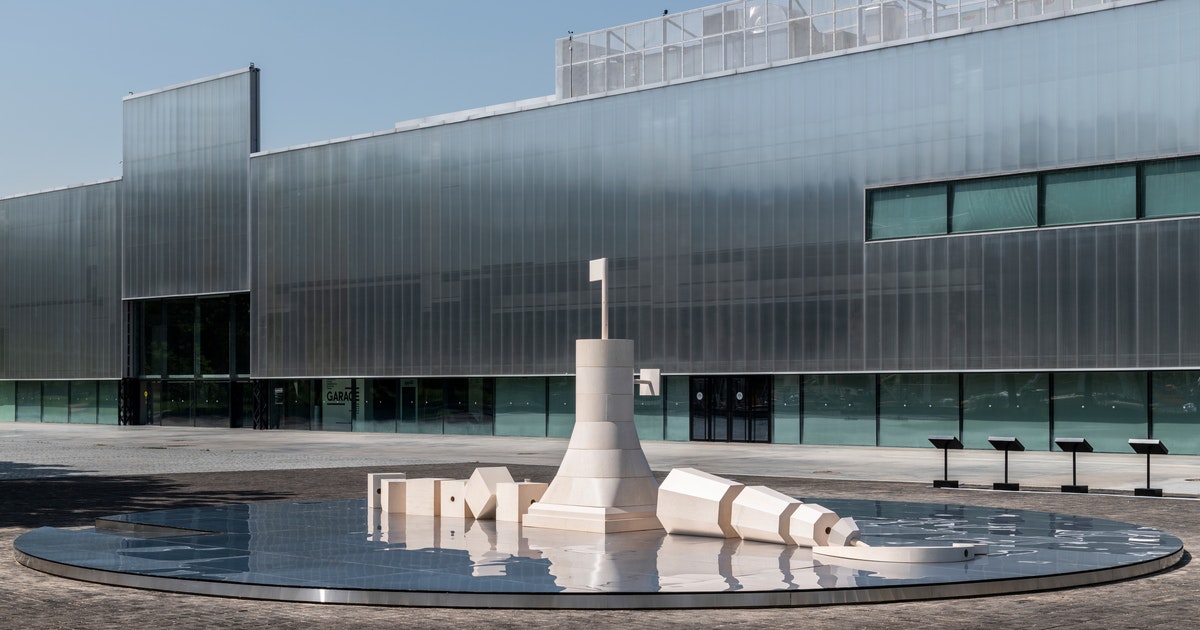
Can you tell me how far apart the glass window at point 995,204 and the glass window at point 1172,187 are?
11.8ft

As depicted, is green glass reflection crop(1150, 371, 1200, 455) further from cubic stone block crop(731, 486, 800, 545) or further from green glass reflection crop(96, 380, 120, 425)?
green glass reflection crop(96, 380, 120, 425)

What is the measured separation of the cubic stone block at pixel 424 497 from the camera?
2041cm

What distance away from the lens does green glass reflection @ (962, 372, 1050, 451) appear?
1743 inches

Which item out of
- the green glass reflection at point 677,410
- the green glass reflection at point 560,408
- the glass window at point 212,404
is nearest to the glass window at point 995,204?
the green glass reflection at point 677,410

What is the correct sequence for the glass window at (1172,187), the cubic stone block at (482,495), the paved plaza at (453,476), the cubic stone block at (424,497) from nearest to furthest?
the paved plaza at (453,476)
the cubic stone block at (482,495)
the cubic stone block at (424,497)
the glass window at (1172,187)

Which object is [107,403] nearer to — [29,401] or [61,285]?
[61,285]

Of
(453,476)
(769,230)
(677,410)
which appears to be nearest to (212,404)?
(677,410)

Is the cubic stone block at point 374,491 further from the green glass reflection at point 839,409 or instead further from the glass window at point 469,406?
the glass window at point 469,406

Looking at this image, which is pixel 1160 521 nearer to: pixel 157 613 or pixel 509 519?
pixel 509 519

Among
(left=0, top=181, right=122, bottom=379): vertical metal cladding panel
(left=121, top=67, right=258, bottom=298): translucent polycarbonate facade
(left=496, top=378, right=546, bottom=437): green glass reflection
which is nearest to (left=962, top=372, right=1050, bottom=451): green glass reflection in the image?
(left=496, top=378, right=546, bottom=437): green glass reflection

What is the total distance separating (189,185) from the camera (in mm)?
72125

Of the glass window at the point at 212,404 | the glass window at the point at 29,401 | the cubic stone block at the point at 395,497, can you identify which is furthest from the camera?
the glass window at the point at 29,401

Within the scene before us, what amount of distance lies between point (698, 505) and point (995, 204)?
30286 mm

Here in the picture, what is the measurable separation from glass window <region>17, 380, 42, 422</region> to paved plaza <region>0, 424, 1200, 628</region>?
13.5 meters
